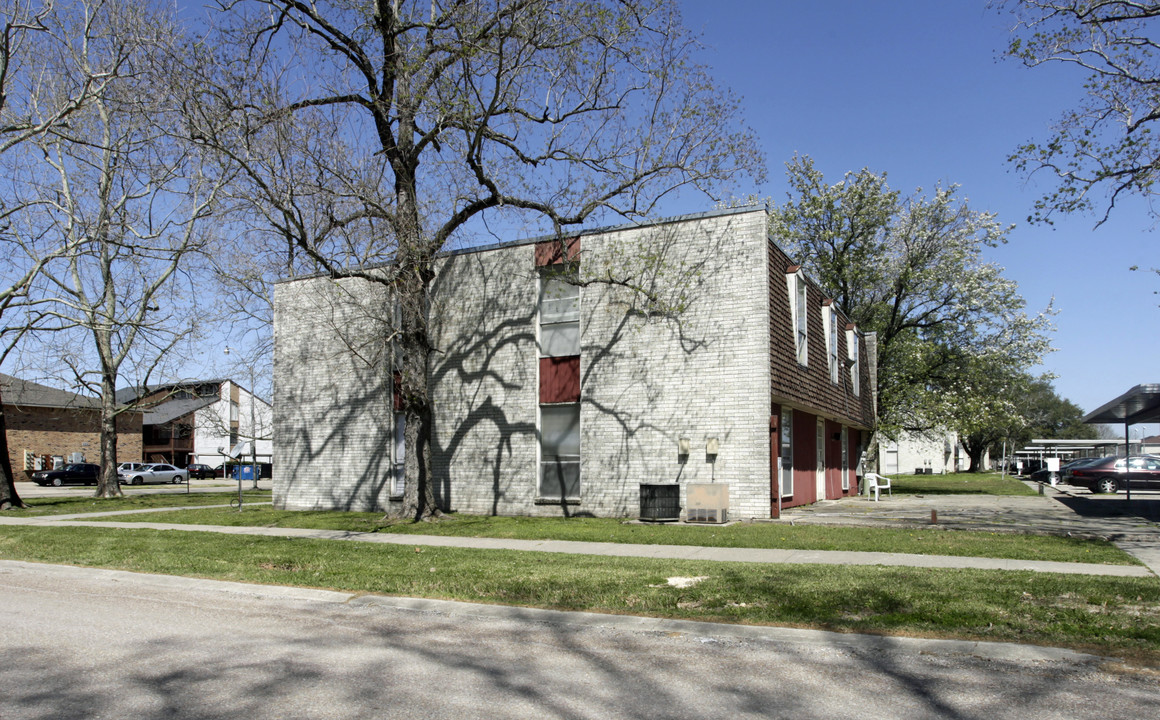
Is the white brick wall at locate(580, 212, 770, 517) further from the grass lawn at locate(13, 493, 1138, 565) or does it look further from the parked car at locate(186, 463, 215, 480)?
the parked car at locate(186, 463, 215, 480)

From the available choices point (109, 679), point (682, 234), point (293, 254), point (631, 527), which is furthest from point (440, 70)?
point (109, 679)

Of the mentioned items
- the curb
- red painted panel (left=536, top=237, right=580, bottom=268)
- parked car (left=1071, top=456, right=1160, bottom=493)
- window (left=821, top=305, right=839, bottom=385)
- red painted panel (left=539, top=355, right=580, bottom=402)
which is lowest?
parked car (left=1071, top=456, right=1160, bottom=493)

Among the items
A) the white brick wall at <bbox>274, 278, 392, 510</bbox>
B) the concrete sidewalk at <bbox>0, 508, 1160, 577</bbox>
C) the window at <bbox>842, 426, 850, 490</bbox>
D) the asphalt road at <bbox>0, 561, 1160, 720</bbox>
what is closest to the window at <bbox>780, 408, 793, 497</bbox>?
the concrete sidewalk at <bbox>0, 508, 1160, 577</bbox>

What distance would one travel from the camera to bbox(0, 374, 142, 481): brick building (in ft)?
182

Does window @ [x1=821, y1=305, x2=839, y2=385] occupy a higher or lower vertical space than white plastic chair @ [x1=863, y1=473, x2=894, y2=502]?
higher

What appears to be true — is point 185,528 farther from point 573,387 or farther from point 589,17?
point 589,17

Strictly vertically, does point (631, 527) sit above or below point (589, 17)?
below

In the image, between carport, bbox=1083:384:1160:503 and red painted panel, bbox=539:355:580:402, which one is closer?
carport, bbox=1083:384:1160:503

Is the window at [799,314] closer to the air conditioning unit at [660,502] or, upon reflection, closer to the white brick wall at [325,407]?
the air conditioning unit at [660,502]

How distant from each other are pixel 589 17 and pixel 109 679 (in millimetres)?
13759

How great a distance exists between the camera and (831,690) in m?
5.69

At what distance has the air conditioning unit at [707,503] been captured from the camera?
1747 cm

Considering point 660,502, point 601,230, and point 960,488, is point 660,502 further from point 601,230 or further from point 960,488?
point 960,488

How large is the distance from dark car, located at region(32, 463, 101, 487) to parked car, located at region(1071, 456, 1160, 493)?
52.8 m
